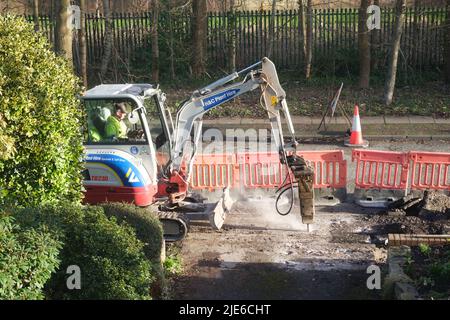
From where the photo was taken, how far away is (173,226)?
38.1 ft

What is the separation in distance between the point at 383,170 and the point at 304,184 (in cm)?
267

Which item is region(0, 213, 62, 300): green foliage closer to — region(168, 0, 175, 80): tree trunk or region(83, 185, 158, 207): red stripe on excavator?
region(83, 185, 158, 207): red stripe on excavator

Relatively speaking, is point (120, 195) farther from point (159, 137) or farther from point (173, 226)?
point (159, 137)

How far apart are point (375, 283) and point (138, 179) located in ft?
12.3

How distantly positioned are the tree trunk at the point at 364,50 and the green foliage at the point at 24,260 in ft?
49.1

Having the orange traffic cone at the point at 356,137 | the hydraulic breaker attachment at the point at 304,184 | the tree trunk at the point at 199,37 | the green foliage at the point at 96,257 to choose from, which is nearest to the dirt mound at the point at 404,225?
the hydraulic breaker attachment at the point at 304,184

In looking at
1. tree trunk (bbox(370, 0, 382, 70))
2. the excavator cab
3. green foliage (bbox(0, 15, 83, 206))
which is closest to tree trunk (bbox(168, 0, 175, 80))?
tree trunk (bbox(370, 0, 382, 70))

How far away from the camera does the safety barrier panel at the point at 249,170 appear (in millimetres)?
13883

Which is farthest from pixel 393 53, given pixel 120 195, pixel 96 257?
pixel 96 257

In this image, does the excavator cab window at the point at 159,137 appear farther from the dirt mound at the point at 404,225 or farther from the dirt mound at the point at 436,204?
the dirt mound at the point at 436,204

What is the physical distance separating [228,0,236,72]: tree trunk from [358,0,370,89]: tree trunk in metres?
3.64

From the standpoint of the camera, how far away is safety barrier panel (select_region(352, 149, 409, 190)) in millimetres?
13633

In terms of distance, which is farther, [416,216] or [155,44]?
[155,44]
